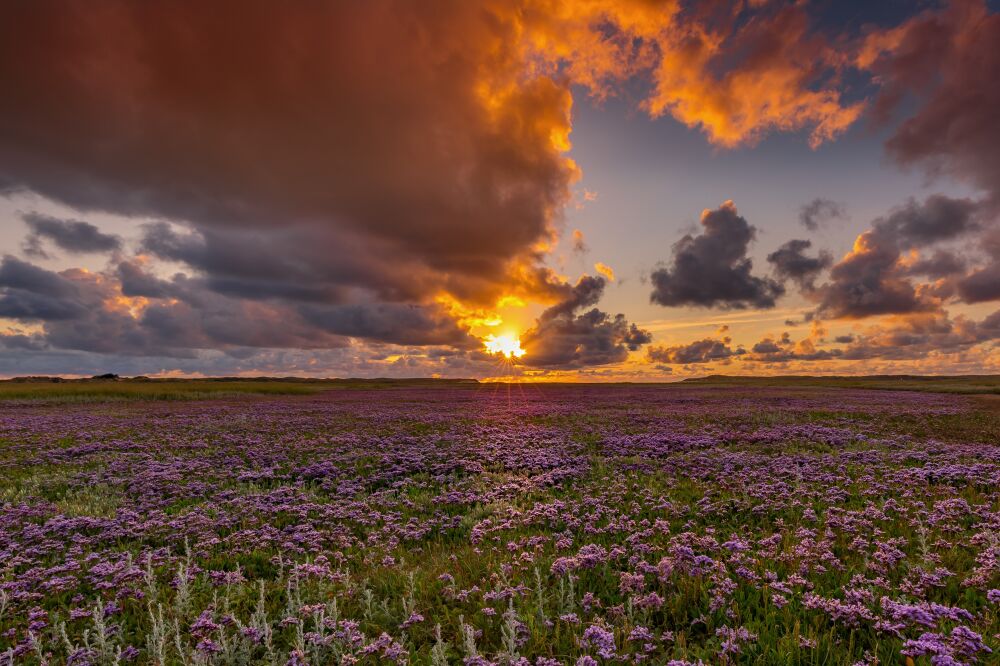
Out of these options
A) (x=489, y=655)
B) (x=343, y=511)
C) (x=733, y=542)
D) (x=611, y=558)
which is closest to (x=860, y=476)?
(x=733, y=542)

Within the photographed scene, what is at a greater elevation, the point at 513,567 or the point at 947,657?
the point at 947,657

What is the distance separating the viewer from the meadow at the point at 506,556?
4.46 meters

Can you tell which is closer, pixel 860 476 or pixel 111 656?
pixel 111 656

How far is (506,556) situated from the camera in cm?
688

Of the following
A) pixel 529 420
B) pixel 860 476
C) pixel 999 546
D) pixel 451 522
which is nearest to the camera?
pixel 999 546

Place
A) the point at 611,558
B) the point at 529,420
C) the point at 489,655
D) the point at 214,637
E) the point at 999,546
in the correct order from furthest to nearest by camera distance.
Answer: the point at 529,420 → the point at 611,558 → the point at 999,546 → the point at 214,637 → the point at 489,655

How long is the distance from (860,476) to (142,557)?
581 inches

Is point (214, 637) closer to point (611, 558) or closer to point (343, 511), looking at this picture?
point (343, 511)

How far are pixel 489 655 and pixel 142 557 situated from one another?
5859 millimetres

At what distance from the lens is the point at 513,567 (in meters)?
6.36

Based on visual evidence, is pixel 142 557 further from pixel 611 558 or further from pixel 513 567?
pixel 611 558

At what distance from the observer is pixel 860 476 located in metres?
10.8

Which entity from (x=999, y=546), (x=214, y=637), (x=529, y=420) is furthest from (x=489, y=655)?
(x=529, y=420)

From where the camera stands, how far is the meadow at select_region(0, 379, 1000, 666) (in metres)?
4.46
